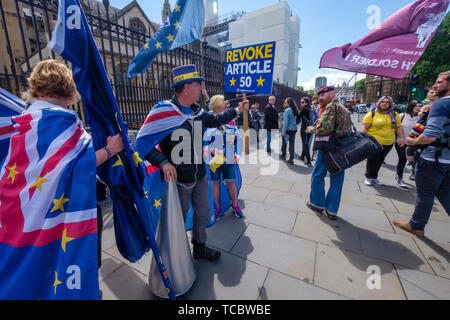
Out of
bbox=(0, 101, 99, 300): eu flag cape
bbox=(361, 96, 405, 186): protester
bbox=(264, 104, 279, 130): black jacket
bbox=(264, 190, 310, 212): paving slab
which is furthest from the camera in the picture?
bbox=(264, 104, 279, 130): black jacket

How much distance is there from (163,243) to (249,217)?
185 cm

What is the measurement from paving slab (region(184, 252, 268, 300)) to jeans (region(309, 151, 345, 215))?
175 centimetres

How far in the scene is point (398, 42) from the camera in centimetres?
326

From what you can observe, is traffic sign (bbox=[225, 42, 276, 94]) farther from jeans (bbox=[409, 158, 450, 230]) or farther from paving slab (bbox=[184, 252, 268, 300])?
paving slab (bbox=[184, 252, 268, 300])

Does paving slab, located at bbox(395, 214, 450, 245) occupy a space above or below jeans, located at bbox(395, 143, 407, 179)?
below

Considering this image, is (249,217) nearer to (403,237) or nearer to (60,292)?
(403,237)

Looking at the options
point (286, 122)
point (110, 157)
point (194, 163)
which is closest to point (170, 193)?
point (194, 163)

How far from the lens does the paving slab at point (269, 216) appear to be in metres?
3.31

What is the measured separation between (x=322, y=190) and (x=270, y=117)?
460cm

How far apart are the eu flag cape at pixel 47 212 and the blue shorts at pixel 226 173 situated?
2131 mm

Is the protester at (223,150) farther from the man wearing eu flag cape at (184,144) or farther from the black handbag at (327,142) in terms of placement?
the black handbag at (327,142)

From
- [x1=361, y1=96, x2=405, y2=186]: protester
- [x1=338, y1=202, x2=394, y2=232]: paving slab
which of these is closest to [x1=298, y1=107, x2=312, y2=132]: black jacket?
[x1=361, y1=96, x2=405, y2=186]: protester

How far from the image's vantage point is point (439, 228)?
127 inches

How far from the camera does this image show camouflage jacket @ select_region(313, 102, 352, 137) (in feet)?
10.3
